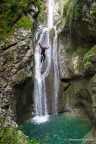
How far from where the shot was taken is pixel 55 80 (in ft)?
40.5

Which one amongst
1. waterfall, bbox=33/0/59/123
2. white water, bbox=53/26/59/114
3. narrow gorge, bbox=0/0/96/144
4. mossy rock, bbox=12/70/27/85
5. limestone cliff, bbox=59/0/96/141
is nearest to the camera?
narrow gorge, bbox=0/0/96/144

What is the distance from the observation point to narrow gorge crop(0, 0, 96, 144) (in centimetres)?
858

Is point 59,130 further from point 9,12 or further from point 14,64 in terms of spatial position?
point 9,12

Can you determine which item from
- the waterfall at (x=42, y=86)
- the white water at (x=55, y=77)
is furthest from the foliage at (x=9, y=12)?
the white water at (x=55, y=77)

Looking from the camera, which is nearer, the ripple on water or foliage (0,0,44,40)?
foliage (0,0,44,40)

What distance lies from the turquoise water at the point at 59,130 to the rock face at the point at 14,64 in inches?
62.1

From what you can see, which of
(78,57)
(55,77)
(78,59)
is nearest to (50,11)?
(78,57)

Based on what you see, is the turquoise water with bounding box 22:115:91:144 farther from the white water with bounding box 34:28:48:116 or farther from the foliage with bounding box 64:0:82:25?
the foliage with bounding box 64:0:82:25

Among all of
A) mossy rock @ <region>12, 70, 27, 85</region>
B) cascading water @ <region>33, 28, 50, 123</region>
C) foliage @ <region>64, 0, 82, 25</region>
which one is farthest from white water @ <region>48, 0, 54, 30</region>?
mossy rock @ <region>12, 70, 27, 85</region>

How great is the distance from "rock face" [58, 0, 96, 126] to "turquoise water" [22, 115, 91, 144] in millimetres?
1017

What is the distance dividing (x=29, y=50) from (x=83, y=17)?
4.27 m

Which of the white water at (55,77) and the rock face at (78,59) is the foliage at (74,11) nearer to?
the rock face at (78,59)

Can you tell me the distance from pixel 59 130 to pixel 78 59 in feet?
16.8

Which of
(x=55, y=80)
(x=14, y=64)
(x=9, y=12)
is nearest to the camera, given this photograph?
(x=9, y=12)
